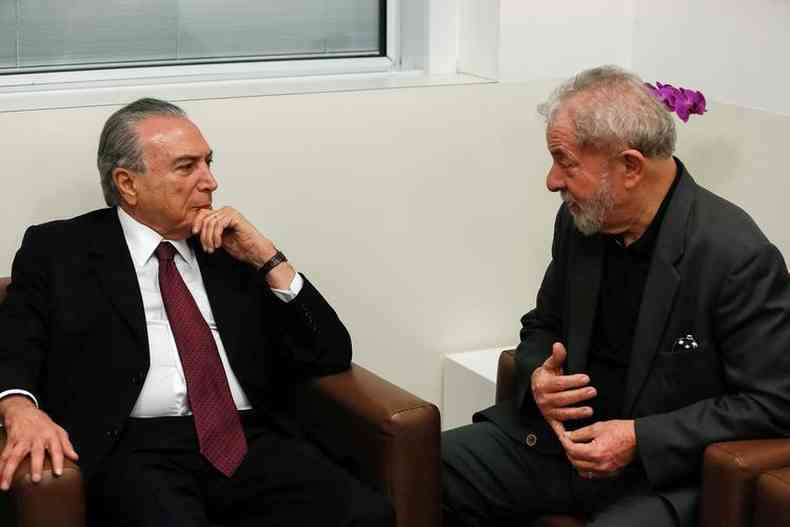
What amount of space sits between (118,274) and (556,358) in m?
1.03

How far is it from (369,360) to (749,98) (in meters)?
1.37

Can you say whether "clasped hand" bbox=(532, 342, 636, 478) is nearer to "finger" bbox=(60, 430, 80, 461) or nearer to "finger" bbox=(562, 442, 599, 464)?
"finger" bbox=(562, 442, 599, 464)

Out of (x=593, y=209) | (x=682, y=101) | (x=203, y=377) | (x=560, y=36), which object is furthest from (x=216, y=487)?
(x=560, y=36)

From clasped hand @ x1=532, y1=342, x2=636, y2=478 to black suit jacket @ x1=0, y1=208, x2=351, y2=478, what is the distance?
0.52m

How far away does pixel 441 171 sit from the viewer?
13.0 ft

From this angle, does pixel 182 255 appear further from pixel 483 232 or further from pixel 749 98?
pixel 749 98

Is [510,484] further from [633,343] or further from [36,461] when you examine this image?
[36,461]

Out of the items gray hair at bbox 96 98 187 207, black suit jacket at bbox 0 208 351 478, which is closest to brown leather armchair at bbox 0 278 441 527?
black suit jacket at bbox 0 208 351 478

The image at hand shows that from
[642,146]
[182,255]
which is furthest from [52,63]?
[642,146]

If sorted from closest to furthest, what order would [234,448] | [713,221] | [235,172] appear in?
[713,221]
[234,448]
[235,172]

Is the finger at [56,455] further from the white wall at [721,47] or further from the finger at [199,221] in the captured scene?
the white wall at [721,47]

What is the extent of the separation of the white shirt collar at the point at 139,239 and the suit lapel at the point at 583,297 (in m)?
0.95

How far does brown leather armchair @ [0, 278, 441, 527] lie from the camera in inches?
114

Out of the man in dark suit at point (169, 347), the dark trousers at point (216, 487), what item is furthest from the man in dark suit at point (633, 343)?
the man in dark suit at point (169, 347)
